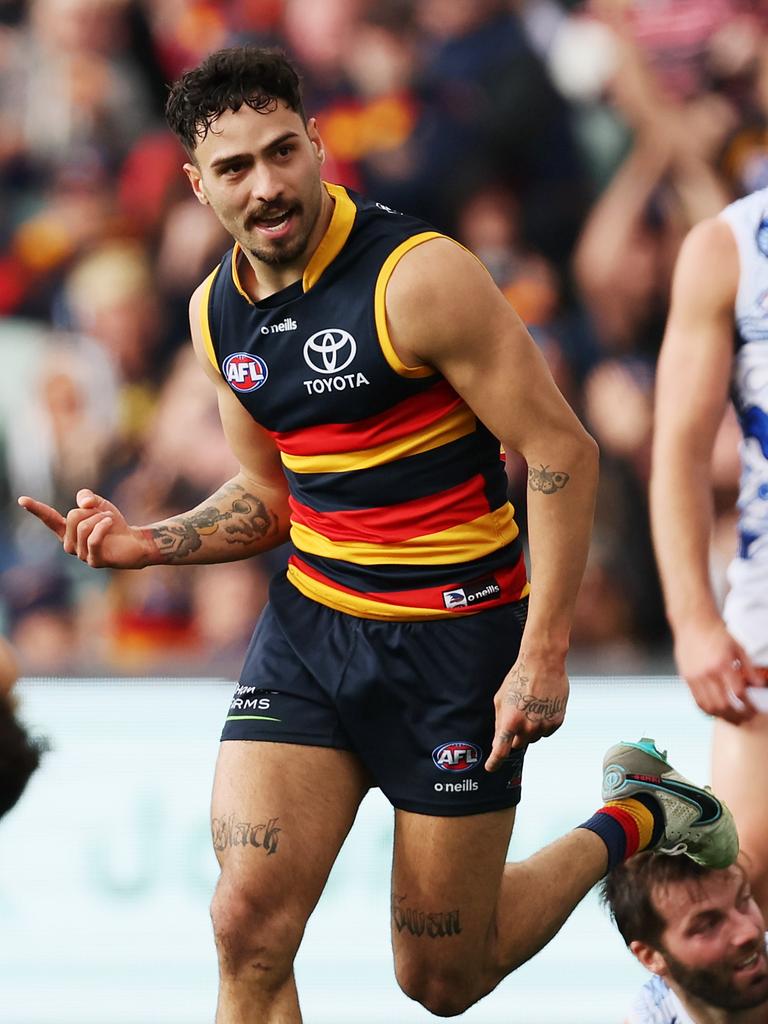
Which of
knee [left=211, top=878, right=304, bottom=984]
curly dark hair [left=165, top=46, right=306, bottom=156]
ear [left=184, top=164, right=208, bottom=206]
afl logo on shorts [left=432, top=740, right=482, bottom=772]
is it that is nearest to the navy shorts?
afl logo on shorts [left=432, top=740, right=482, bottom=772]

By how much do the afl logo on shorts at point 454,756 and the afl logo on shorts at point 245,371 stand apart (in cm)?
87

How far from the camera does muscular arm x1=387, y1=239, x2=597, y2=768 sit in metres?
3.51

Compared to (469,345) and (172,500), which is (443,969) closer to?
(469,345)

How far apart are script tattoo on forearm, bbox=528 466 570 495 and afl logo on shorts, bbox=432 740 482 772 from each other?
0.61m

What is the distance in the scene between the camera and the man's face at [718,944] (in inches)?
158

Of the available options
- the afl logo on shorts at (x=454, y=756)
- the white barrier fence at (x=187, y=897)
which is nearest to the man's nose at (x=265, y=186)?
the afl logo on shorts at (x=454, y=756)

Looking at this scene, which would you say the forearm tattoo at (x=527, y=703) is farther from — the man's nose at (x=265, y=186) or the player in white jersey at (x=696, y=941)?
the man's nose at (x=265, y=186)

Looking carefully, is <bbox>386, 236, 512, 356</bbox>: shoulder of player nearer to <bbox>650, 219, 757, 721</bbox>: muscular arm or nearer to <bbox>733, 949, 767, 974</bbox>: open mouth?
<bbox>650, 219, 757, 721</bbox>: muscular arm

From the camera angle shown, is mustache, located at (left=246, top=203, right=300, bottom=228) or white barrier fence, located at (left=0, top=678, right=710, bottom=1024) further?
white barrier fence, located at (left=0, top=678, right=710, bottom=1024)

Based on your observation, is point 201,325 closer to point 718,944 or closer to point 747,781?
point 747,781

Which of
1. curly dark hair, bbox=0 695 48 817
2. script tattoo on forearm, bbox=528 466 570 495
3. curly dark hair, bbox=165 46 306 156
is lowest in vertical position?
curly dark hair, bbox=0 695 48 817

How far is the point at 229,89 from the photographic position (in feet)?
11.9

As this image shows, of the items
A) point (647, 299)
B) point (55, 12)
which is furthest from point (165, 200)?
point (647, 299)

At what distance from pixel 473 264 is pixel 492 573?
0.71m
